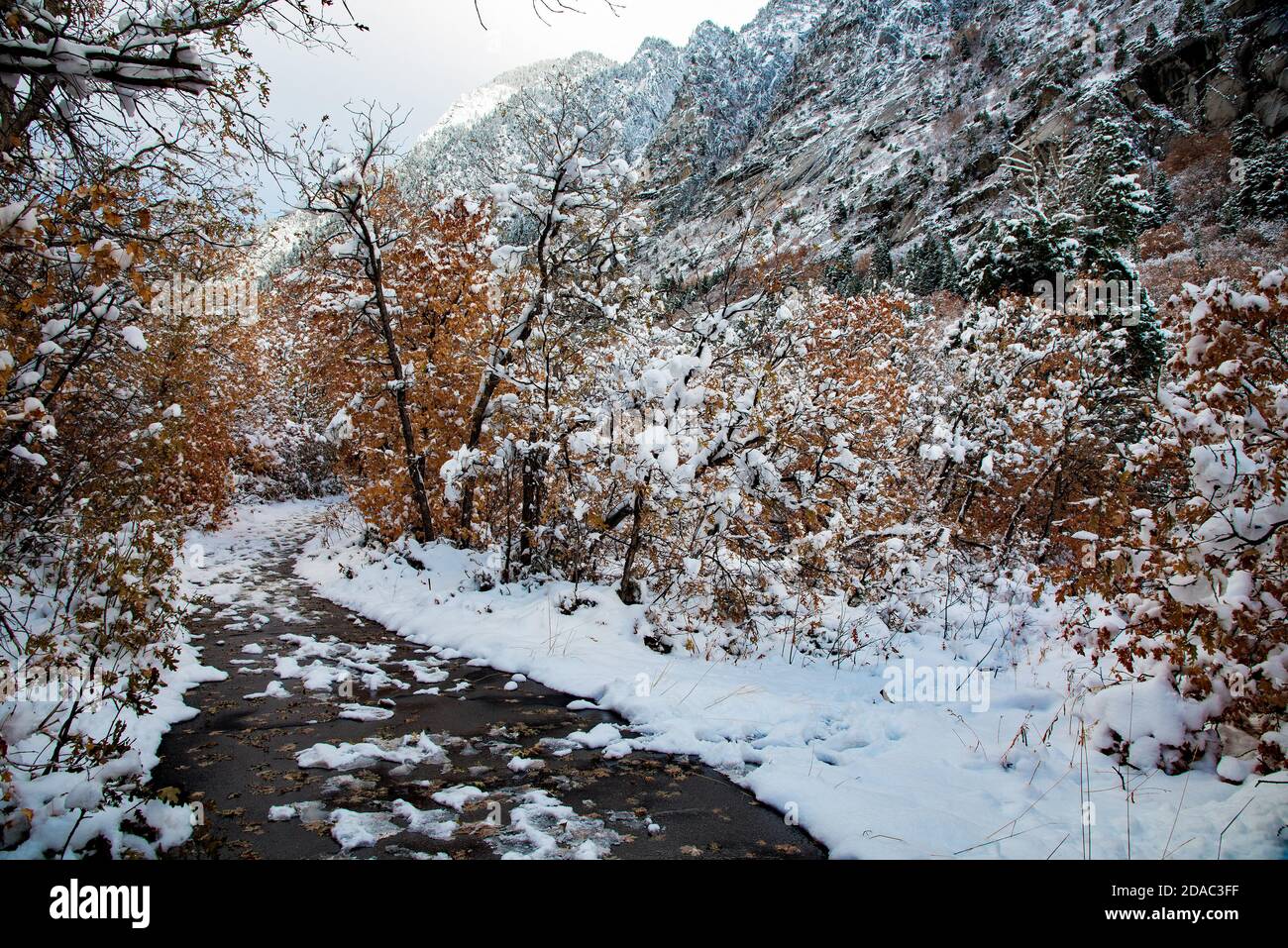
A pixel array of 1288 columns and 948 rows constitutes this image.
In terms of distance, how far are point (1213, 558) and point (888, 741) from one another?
8.30 feet

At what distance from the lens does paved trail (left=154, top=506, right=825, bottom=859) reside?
3260mm

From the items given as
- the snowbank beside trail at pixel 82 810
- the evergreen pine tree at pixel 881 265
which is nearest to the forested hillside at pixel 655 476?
the snowbank beside trail at pixel 82 810

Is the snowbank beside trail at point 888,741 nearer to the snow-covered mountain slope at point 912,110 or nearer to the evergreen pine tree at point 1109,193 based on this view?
the snow-covered mountain slope at point 912,110

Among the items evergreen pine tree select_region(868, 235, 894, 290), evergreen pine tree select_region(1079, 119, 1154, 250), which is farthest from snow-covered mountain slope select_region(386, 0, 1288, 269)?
evergreen pine tree select_region(868, 235, 894, 290)

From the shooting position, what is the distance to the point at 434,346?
1202 cm

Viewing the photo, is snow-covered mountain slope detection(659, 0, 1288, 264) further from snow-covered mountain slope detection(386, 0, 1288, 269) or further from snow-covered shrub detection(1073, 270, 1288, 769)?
snow-covered shrub detection(1073, 270, 1288, 769)

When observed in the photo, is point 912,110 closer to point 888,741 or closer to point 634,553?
point 634,553

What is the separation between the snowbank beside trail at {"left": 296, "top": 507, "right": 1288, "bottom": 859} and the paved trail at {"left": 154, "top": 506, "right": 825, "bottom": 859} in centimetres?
35

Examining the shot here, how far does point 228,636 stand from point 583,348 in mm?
6610

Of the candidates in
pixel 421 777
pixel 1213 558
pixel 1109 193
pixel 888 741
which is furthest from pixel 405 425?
pixel 1109 193

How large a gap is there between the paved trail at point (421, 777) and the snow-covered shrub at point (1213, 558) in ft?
8.63

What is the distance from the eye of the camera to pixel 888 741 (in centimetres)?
474

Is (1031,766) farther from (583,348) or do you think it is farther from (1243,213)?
(1243,213)

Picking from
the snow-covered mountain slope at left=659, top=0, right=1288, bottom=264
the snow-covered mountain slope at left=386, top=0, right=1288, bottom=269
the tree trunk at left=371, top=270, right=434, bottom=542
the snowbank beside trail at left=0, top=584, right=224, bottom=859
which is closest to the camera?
the snowbank beside trail at left=0, top=584, right=224, bottom=859
